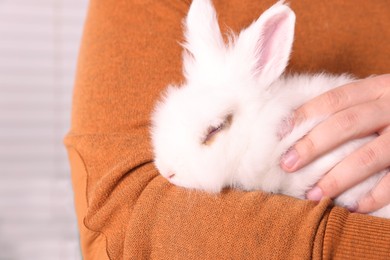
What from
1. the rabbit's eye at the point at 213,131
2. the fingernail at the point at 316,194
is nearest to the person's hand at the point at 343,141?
the fingernail at the point at 316,194

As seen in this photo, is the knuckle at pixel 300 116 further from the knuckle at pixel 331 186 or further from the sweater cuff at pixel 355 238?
the sweater cuff at pixel 355 238

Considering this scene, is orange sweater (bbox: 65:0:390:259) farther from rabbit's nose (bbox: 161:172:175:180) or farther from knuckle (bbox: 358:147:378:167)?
knuckle (bbox: 358:147:378:167)

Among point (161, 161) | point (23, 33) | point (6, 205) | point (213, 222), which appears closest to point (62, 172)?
point (6, 205)

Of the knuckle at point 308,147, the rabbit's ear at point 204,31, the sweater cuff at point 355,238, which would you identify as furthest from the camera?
the rabbit's ear at point 204,31

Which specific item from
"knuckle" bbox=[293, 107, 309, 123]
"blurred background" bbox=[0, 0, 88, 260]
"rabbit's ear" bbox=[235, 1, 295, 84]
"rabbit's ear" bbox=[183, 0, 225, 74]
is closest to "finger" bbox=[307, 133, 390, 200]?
"knuckle" bbox=[293, 107, 309, 123]

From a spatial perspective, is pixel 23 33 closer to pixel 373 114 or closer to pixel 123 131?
pixel 123 131

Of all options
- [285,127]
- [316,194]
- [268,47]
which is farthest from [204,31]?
[316,194]
